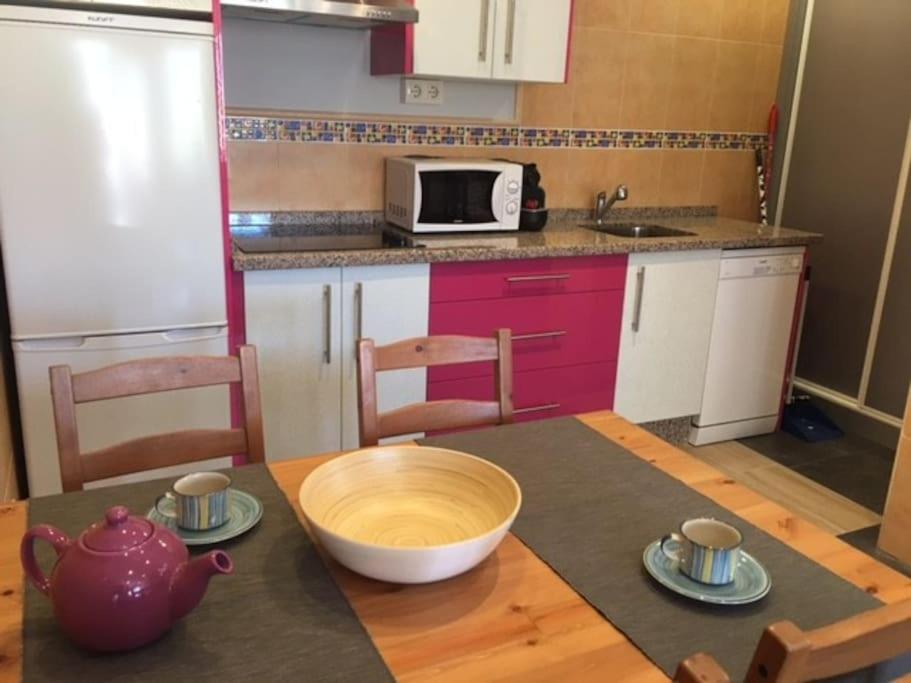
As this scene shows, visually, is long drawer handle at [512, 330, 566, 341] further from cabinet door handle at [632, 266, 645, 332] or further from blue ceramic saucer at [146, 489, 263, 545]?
blue ceramic saucer at [146, 489, 263, 545]

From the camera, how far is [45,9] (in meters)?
1.95

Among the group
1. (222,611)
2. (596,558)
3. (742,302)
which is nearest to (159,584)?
(222,611)

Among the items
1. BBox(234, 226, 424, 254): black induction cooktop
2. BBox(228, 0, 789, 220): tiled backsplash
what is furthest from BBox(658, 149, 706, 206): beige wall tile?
BBox(234, 226, 424, 254): black induction cooktop

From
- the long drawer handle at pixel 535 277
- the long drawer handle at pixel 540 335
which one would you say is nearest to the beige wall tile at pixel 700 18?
the long drawer handle at pixel 535 277

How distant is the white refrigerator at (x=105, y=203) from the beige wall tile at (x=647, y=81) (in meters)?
1.93

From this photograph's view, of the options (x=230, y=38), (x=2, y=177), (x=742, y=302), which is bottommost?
(x=742, y=302)

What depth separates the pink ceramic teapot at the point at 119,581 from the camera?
0.88 meters

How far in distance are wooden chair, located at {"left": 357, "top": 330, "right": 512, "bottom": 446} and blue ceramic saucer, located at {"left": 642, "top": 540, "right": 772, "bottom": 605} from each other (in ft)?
2.02

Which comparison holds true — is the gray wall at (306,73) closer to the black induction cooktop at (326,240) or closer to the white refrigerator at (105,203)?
the black induction cooktop at (326,240)

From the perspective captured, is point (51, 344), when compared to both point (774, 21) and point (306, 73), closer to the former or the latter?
point (306, 73)

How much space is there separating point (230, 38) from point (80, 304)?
1.10m

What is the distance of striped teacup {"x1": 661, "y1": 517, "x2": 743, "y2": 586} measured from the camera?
1.08m

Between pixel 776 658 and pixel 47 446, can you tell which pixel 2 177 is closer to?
pixel 47 446

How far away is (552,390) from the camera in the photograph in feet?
9.92
